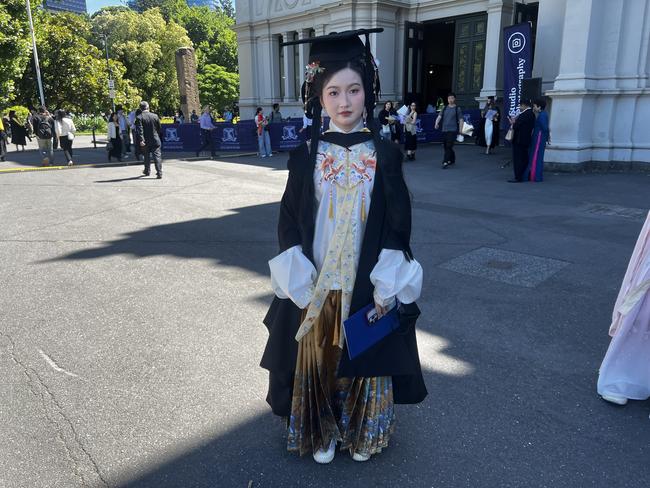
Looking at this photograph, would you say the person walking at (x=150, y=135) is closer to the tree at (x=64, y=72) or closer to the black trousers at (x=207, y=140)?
the black trousers at (x=207, y=140)

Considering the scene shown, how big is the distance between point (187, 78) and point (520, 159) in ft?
61.6

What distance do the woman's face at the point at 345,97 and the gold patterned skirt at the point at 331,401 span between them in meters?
0.81

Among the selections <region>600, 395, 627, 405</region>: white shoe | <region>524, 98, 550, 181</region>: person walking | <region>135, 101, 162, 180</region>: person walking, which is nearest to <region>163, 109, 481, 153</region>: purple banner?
<region>135, 101, 162, 180</region>: person walking

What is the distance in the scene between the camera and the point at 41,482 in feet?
8.31

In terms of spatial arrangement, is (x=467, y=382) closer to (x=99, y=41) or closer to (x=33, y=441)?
(x=33, y=441)

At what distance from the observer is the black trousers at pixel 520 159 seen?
36.7 feet

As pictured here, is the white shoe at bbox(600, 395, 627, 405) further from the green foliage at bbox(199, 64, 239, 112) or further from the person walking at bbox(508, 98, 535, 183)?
the green foliage at bbox(199, 64, 239, 112)

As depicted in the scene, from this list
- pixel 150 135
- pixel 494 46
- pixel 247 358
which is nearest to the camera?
pixel 247 358

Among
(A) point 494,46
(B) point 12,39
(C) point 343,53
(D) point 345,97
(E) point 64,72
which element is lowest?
(D) point 345,97

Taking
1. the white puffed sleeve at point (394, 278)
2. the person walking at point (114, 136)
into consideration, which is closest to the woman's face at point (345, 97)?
the white puffed sleeve at point (394, 278)

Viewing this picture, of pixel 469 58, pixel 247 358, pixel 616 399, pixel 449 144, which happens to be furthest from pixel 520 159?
pixel 469 58

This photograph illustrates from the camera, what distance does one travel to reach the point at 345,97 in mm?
2268

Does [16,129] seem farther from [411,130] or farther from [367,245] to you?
[367,245]

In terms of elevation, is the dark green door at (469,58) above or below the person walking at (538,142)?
above
